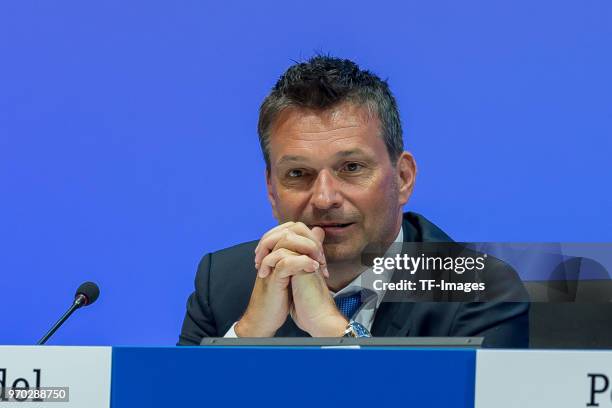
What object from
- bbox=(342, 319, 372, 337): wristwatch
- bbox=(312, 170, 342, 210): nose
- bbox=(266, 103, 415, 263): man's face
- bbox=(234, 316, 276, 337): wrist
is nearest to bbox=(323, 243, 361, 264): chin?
bbox=(266, 103, 415, 263): man's face

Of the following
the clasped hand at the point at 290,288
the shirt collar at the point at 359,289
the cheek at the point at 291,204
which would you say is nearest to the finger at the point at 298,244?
the clasped hand at the point at 290,288

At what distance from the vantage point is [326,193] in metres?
2.49

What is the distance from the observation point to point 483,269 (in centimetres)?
189

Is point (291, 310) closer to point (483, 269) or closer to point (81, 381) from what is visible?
point (483, 269)

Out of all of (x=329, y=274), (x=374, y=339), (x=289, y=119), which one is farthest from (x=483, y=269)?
(x=289, y=119)

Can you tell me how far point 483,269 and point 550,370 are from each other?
0.56m

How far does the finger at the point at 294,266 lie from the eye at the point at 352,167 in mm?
385

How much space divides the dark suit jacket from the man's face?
0.20 metres

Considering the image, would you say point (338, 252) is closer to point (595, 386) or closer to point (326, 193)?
point (326, 193)

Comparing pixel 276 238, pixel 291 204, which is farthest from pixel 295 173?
pixel 276 238

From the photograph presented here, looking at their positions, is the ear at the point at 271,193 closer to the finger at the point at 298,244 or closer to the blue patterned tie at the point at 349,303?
the blue patterned tie at the point at 349,303

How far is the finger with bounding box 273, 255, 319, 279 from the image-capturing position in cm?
223

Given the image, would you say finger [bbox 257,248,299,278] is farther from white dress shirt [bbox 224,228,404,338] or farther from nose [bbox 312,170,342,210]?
nose [bbox 312,170,342,210]

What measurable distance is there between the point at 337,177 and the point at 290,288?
384 mm
